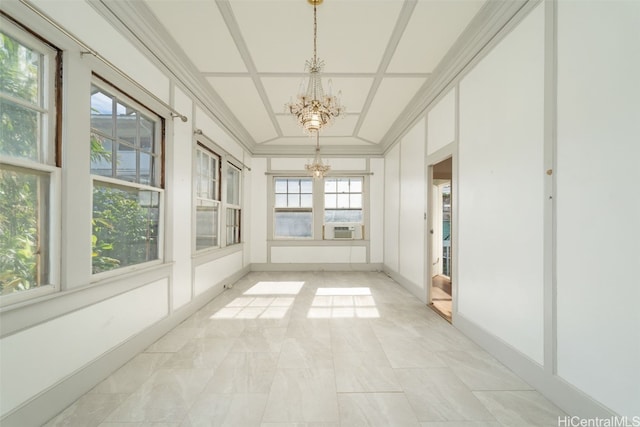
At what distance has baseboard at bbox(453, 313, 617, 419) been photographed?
145 centimetres

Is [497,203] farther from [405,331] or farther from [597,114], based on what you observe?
[405,331]

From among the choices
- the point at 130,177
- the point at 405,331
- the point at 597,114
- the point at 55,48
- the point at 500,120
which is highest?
the point at 55,48

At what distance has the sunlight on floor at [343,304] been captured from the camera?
3.23 metres

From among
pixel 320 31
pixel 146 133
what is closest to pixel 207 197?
pixel 146 133

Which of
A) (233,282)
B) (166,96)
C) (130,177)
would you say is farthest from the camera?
(233,282)

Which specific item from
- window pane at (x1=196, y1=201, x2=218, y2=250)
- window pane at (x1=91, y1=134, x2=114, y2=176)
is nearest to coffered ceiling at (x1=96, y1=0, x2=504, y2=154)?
window pane at (x1=91, y1=134, x2=114, y2=176)

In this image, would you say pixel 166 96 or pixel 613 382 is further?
pixel 166 96

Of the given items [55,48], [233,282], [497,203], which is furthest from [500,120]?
[233,282]

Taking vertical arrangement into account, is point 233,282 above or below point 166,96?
below

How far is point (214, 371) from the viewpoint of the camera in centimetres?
203

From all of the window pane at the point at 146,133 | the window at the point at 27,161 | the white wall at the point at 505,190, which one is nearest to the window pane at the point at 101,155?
the window at the point at 27,161

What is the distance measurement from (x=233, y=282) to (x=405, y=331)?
321 centimetres

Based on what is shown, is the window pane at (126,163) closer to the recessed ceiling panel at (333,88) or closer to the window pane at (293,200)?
the recessed ceiling panel at (333,88)

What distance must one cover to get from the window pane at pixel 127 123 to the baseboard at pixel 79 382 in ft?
5.76
